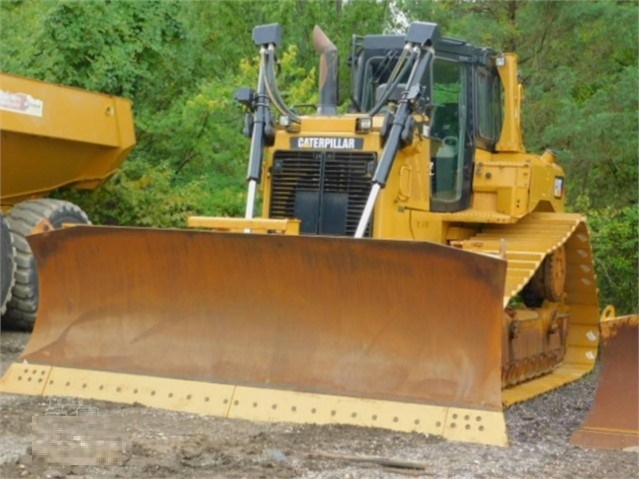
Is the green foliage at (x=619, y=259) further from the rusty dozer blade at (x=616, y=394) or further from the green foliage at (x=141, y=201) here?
the rusty dozer blade at (x=616, y=394)

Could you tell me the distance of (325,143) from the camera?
819cm

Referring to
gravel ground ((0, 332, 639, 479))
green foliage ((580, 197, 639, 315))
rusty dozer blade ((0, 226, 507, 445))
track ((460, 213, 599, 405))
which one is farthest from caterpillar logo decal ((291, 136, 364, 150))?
green foliage ((580, 197, 639, 315))

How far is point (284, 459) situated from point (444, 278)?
1.56 meters

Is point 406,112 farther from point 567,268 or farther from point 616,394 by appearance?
point 567,268

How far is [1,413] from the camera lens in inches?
270

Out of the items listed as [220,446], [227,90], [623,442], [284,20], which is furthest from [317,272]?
[284,20]

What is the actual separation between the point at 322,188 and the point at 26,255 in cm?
356

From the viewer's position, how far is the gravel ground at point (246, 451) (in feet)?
18.1

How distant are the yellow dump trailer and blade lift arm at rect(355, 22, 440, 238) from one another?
3.69 meters

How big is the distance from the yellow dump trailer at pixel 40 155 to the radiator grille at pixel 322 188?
288 centimetres

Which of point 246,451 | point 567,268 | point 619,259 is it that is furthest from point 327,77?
point 619,259

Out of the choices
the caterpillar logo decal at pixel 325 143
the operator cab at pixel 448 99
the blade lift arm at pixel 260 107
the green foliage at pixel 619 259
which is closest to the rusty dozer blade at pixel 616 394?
the caterpillar logo decal at pixel 325 143

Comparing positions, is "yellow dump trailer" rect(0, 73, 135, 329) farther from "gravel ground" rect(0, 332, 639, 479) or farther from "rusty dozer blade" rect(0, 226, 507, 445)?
"gravel ground" rect(0, 332, 639, 479)

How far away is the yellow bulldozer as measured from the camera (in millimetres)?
6797
